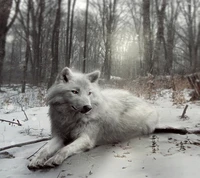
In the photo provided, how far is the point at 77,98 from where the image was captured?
3357 mm

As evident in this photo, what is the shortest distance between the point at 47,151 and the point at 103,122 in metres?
0.91

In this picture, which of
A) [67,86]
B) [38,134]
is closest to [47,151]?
[67,86]

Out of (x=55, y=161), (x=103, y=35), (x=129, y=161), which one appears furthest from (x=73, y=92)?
(x=103, y=35)

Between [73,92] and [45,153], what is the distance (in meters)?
0.83

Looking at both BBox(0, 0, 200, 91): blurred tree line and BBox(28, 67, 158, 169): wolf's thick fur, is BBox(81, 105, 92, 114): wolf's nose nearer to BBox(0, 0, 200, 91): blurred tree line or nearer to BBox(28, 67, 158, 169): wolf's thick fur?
BBox(28, 67, 158, 169): wolf's thick fur

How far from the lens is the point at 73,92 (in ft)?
11.3

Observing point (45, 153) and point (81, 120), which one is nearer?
point (45, 153)

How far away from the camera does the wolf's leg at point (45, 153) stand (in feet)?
9.75

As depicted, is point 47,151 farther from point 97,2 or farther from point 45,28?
point 45,28

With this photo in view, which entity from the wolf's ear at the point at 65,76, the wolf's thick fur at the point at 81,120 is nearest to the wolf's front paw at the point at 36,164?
the wolf's thick fur at the point at 81,120

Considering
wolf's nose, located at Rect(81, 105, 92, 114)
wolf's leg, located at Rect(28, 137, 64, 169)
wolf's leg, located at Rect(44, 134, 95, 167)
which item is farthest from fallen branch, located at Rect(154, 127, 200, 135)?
wolf's leg, located at Rect(28, 137, 64, 169)

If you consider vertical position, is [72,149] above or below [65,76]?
below

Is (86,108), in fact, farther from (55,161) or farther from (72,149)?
(55,161)

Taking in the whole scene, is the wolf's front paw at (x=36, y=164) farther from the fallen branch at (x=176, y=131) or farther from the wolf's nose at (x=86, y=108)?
the fallen branch at (x=176, y=131)
